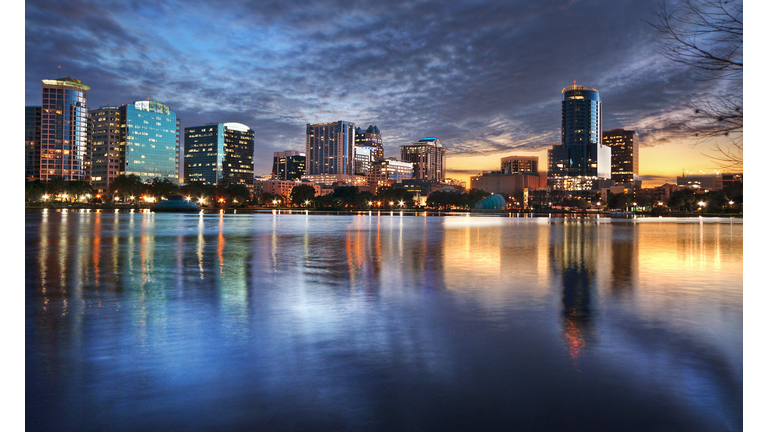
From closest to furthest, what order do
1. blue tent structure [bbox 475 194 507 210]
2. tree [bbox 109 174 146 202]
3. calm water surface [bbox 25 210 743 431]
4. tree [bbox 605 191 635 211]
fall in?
calm water surface [bbox 25 210 743 431]
tree [bbox 109 174 146 202]
blue tent structure [bbox 475 194 507 210]
tree [bbox 605 191 635 211]

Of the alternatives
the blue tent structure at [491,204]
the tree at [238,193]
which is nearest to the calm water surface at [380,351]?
the tree at [238,193]

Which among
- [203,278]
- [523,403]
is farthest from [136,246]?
[523,403]

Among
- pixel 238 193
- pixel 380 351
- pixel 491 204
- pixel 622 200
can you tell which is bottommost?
pixel 380 351

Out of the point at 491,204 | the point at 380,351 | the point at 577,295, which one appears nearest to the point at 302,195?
the point at 491,204

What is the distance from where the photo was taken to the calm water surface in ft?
14.6

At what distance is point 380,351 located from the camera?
20.3ft

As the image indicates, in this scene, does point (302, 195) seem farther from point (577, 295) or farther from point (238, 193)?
point (577, 295)

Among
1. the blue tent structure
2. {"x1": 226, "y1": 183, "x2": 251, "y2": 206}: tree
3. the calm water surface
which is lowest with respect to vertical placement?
the calm water surface

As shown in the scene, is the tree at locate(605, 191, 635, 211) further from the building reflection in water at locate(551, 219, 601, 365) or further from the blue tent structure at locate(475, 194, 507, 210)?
the building reflection in water at locate(551, 219, 601, 365)

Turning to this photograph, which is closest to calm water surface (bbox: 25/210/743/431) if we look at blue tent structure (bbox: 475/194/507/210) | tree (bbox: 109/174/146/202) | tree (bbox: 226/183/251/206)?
tree (bbox: 109/174/146/202)

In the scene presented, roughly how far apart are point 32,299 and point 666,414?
1121 cm

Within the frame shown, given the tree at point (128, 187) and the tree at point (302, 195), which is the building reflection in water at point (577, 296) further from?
the tree at point (302, 195)

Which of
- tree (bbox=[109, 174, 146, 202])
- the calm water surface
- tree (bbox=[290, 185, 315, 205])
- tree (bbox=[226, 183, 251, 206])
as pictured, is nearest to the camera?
the calm water surface
